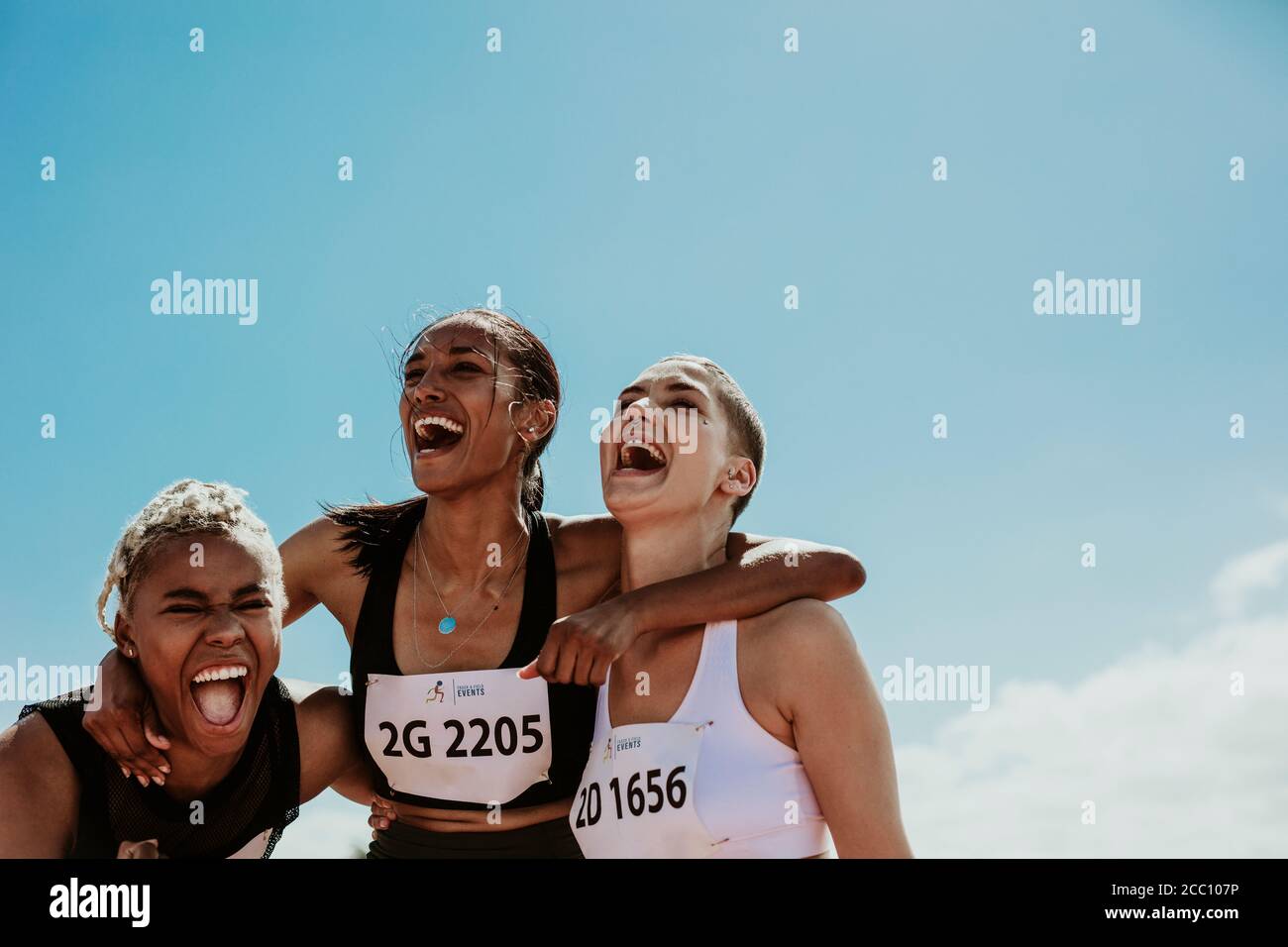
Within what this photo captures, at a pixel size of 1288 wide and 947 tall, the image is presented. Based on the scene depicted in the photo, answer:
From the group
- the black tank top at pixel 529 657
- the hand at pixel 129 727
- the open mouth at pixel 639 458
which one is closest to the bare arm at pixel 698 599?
the black tank top at pixel 529 657

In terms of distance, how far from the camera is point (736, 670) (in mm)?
5168

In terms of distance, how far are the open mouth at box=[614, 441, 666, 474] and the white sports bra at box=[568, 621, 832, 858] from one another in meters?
0.93

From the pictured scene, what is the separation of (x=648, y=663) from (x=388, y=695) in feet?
4.52

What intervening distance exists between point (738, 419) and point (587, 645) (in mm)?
1444

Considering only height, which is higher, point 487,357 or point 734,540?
point 487,357

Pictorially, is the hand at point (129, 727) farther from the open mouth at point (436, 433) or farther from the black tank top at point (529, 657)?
the open mouth at point (436, 433)

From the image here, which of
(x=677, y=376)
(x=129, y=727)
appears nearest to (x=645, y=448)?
(x=677, y=376)

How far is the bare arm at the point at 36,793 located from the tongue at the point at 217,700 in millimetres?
583

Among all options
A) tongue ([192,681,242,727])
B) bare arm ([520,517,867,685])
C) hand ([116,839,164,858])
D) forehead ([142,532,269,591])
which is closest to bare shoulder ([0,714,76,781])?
hand ([116,839,164,858])

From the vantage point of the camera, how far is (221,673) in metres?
5.14

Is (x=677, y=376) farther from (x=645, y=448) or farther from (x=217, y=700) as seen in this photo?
(x=217, y=700)

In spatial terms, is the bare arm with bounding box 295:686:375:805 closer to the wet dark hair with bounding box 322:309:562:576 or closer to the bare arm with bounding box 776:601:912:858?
the wet dark hair with bounding box 322:309:562:576
